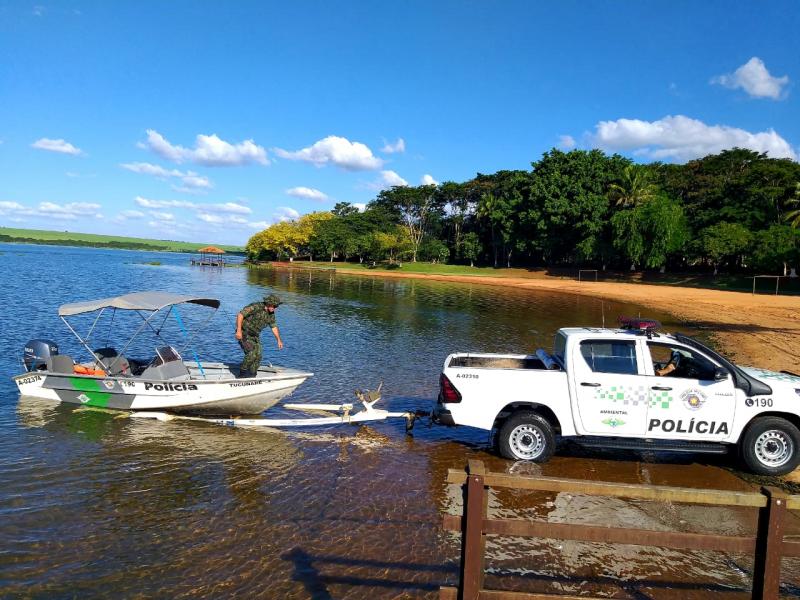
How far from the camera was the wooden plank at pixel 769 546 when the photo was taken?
3.61m

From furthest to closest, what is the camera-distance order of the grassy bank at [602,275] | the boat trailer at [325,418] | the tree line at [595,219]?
the tree line at [595,219] < the grassy bank at [602,275] < the boat trailer at [325,418]

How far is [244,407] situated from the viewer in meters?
10.8

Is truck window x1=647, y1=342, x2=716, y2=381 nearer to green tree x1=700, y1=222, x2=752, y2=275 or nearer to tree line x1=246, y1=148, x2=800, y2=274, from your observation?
tree line x1=246, y1=148, x2=800, y2=274

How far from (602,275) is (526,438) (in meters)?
67.8

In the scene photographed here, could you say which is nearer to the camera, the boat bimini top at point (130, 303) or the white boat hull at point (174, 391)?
the white boat hull at point (174, 391)

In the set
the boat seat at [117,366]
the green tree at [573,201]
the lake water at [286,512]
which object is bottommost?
the lake water at [286,512]

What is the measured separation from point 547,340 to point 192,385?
15990 mm

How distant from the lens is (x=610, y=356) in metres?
8.53

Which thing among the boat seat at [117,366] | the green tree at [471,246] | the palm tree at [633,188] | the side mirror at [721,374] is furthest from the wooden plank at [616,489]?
the green tree at [471,246]

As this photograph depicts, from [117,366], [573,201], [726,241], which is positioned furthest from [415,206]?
[117,366]

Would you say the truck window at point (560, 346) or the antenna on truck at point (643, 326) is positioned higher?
the antenna on truck at point (643, 326)

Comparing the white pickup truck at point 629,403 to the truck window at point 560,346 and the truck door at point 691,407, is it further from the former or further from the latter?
the truck window at point 560,346

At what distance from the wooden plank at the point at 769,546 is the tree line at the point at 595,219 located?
188 ft

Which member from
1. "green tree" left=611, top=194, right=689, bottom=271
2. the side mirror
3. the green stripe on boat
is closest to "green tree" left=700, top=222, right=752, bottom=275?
"green tree" left=611, top=194, right=689, bottom=271
